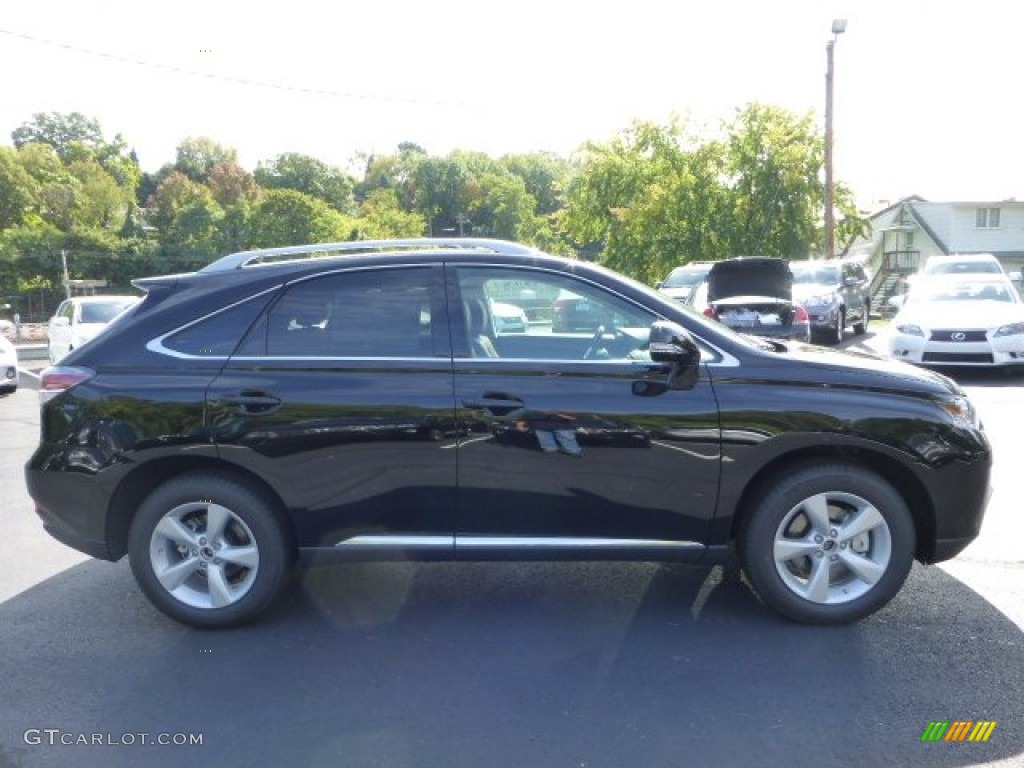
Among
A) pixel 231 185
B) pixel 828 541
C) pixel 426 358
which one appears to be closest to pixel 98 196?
pixel 231 185

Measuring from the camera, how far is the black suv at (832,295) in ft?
53.1

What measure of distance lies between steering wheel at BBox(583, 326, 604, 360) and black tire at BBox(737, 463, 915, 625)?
39.7 inches

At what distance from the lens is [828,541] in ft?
13.4

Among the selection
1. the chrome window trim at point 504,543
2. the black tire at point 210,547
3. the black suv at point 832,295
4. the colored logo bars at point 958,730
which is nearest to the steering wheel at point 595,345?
the chrome window trim at point 504,543

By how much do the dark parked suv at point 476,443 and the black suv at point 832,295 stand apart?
12.4 meters

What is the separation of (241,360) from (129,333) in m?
0.59

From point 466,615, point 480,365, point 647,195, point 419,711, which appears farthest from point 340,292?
point 647,195

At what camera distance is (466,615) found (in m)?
4.33

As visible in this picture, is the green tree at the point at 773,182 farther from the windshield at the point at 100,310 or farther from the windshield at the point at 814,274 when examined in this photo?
the windshield at the point at 100,310

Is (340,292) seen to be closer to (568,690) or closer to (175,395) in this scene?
(175,395)

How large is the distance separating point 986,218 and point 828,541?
48.2 meters

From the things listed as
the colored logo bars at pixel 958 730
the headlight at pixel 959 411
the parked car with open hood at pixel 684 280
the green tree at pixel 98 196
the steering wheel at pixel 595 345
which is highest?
the green tree at pixel 98 196

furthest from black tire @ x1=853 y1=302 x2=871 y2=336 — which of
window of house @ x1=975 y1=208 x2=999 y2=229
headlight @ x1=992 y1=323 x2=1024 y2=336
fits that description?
window of house @ x1=975 y1=208 x2=999 y2=229

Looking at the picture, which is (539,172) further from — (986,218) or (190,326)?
(190,326)
